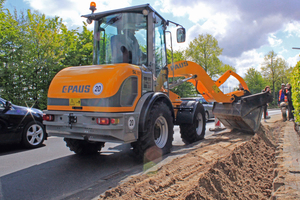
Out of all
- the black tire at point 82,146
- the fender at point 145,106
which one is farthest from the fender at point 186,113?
the black tire at point 82,146

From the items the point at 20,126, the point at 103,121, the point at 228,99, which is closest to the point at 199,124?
the point at 228,99

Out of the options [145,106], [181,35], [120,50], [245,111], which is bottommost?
[245,111]

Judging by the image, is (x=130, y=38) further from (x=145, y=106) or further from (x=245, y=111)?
(x=245, y=111)

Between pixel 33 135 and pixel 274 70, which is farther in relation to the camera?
pixel 274 70

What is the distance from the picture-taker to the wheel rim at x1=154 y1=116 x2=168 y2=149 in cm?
506

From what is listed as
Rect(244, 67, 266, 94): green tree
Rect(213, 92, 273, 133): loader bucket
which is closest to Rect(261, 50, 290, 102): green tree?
Rect(244, 67, 266, 94): green tree

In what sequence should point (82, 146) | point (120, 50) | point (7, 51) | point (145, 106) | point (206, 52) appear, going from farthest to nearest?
point (206, 52) → point (7, 51) → point (82, 146) → point (120, 50) → point (145, 106)

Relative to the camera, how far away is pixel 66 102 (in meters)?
4.56

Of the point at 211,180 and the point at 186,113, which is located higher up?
the point at 186,113

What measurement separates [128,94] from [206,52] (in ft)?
112

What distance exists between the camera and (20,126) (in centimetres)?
625

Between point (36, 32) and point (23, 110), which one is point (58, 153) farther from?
point (36, 32)

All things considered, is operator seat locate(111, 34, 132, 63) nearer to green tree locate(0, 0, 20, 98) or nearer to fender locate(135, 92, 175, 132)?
fender locate(135, 92, 175, 132)

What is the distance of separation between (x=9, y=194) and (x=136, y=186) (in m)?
1.87
